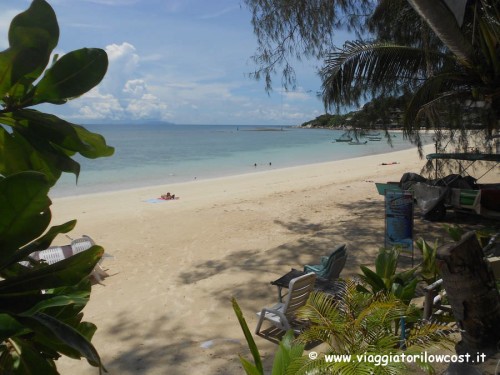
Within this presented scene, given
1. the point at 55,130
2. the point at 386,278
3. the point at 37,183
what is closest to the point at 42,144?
the point at 55,130

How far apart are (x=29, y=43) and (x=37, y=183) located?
327mm

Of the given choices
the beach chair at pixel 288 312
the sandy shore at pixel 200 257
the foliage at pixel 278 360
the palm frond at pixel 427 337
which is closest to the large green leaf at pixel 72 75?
the foliage at pixel 278 360

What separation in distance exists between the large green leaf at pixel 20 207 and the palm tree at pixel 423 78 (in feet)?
19.7

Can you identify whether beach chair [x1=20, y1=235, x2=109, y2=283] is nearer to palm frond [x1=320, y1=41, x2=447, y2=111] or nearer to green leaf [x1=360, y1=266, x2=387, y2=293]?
green leaf [x1=360, y1=266, x2=387, y2=293]

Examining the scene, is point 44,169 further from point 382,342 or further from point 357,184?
point 357,184

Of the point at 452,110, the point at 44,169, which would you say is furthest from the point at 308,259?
the point at 44,169

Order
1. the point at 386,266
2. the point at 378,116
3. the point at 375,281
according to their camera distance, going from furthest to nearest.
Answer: the point at 378,116 → the point at 386,266 → the point at 375,281

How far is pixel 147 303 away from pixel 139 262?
95.7 inches

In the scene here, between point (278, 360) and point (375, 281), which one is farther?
point (375, 281)

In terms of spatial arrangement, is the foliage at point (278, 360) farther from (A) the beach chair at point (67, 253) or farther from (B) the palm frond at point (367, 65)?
(B) the palm frond at point (367, 65)

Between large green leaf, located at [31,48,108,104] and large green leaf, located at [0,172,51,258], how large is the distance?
290mm

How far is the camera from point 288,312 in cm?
421

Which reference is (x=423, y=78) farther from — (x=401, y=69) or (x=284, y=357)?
(x=284, y=357)

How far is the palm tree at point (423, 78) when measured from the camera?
20.1 ft
